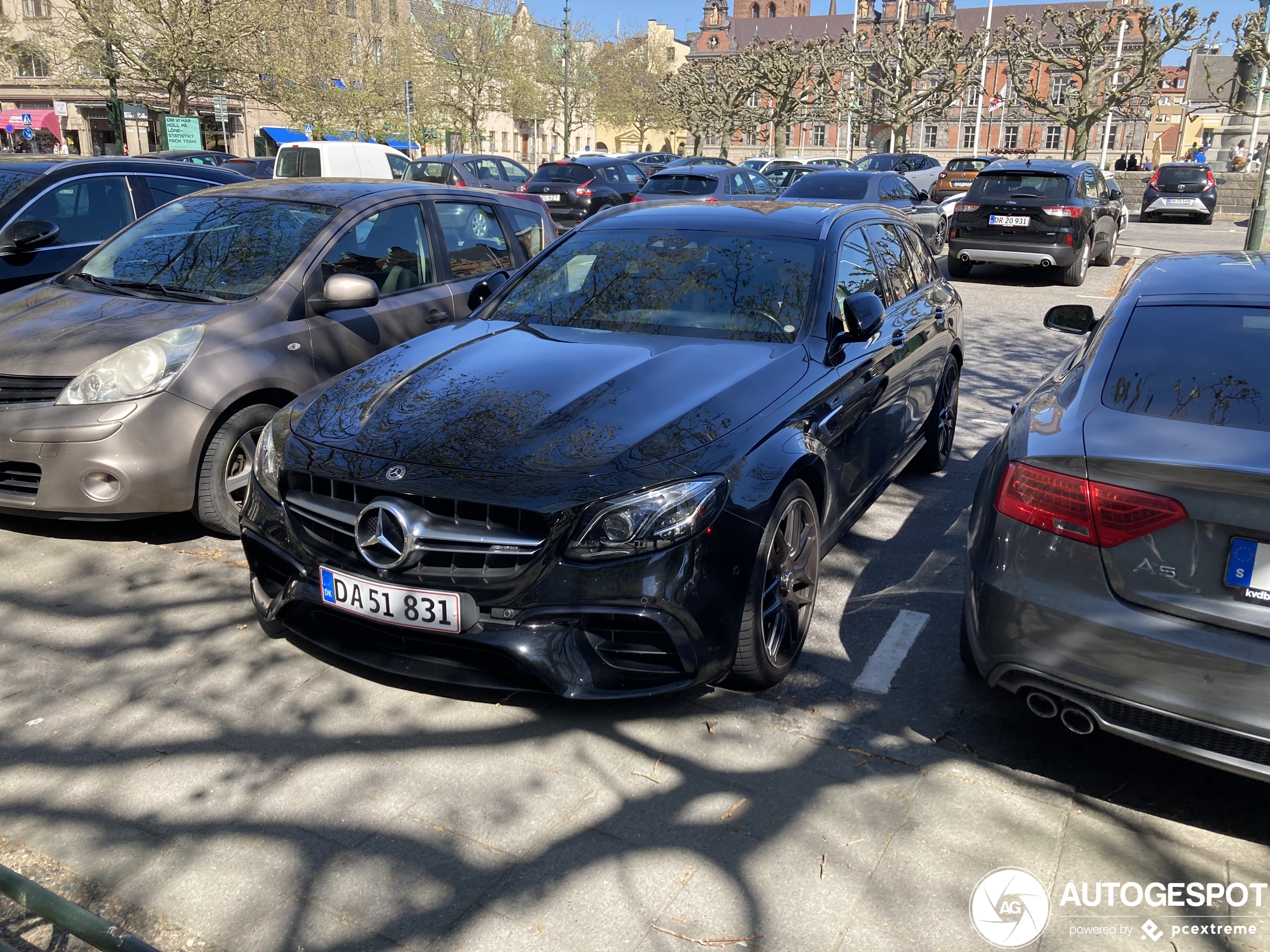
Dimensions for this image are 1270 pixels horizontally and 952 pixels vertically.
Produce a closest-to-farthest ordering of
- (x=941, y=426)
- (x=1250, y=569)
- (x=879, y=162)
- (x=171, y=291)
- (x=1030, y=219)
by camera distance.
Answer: (x=1250, y=569)
(x=171, y=291)
(x=941, y=426)
(x=1030, y=219)
(x=879, y=162)

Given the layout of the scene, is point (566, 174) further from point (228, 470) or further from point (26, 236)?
point (228, 470)

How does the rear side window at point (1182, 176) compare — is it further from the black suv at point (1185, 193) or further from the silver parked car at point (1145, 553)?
the silver parked car at point (1145, 553)

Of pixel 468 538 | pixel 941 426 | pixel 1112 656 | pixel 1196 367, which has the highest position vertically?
pixel 1196 367

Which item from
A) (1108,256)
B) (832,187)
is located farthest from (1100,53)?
(832,187)

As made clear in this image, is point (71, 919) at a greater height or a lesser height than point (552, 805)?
greater

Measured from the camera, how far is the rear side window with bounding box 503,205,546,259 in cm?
699

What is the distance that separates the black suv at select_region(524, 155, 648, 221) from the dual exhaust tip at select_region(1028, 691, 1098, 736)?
1887 cm

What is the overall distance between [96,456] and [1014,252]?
13.4 meters

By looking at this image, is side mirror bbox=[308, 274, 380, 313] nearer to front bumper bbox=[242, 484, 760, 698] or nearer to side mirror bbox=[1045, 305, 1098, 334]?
front bumper bbox=[242, 484, 760, 698]

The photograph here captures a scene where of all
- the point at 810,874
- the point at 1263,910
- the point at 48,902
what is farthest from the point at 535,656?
the point at 1263,910

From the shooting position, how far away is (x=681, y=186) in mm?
17969

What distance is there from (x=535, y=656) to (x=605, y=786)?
444 millimetres

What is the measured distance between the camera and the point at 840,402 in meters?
4.02

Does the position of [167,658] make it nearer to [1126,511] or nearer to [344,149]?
[1126,511]
